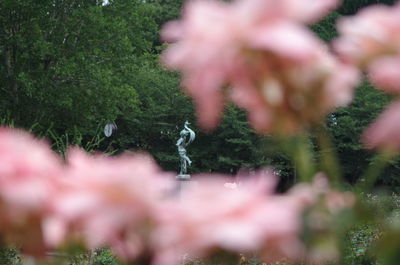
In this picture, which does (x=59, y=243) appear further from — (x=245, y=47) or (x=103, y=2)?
(x=103, y=2)

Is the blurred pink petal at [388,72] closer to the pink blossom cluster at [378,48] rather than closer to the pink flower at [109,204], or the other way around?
the pink blossom cluster at [378,48]

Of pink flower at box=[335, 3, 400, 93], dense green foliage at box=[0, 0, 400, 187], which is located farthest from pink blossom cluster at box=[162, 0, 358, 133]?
dense green foliage at box=[0, 0, 400, 187]

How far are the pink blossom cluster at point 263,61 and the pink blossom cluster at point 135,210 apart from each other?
5 cm

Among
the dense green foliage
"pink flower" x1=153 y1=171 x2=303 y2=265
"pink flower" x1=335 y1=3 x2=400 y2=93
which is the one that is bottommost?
"pink flower" x1=153 y1=171 x2=303 y2=265

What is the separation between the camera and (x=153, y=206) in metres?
0.38

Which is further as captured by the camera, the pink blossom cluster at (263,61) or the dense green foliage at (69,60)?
the dense green foliage at (69,60)

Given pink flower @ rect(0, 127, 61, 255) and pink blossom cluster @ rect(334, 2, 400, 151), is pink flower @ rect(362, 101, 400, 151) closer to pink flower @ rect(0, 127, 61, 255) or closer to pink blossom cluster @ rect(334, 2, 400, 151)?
pink blossom cluster @ rect(334, 2, 400, 151)

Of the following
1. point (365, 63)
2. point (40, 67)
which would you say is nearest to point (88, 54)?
point (40, 67)

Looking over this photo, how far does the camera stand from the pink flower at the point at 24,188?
1.21 ft

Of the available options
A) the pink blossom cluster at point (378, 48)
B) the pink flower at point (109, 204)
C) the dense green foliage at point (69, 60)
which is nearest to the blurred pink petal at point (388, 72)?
the pink blossom cluster at point (378, 48)

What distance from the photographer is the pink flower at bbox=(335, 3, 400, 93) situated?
1.40ft

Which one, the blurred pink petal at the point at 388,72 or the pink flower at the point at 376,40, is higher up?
the pink flower at the point at 376,40

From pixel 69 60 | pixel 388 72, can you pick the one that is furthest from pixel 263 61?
pixel 69 60

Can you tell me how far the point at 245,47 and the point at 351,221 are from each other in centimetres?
12
